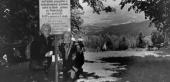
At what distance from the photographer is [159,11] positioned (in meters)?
16.3

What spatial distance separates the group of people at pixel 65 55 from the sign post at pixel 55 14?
1930mm

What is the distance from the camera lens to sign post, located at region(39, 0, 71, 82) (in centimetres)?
701

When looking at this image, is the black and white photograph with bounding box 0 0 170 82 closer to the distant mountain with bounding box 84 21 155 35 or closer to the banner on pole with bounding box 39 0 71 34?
the banner on pole with bounding box 39 0 71 34

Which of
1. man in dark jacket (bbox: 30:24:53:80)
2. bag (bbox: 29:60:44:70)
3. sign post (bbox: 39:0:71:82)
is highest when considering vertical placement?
sign post (bbox: 39:0:71:82)

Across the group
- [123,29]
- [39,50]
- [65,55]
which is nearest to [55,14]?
[65,55]

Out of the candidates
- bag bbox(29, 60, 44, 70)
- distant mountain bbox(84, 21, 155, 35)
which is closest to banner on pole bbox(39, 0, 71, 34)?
bag bbox(29, 60, 44, 70)

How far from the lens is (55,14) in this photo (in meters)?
7.08

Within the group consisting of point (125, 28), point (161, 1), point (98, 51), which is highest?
point (161, 1)

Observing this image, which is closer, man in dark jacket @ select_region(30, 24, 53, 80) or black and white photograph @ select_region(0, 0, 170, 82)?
black and white photograph @ select_region(0, 0, 170, 82)

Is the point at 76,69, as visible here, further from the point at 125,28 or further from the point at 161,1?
the point at 125,28

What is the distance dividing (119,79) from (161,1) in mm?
4853

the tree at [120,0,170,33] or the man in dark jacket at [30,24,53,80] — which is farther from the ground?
the tree at [120,0,170,33]

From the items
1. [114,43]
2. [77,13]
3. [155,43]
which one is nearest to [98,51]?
[114,43]

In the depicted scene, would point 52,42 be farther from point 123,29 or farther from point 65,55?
point 123,29
